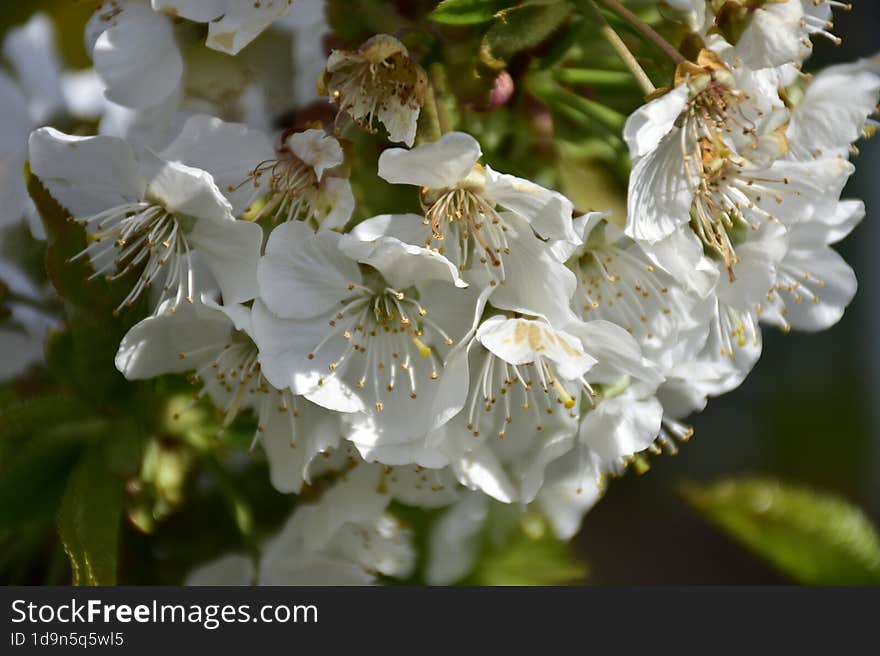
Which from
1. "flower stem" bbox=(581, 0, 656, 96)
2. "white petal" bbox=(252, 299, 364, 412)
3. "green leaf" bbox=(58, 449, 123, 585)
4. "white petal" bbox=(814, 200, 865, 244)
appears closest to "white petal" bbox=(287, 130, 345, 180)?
"white petal" bbox=(252, 299, 364, 412)

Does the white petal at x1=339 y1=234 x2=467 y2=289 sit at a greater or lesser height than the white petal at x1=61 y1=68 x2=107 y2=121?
greater

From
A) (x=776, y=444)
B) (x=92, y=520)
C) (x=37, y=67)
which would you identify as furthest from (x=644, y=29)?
(x=776, y=444)

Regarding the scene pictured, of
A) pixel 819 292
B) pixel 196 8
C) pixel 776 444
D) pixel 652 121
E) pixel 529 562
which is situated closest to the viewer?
pixel 652 121

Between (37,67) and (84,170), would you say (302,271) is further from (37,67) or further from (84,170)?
(37,67)

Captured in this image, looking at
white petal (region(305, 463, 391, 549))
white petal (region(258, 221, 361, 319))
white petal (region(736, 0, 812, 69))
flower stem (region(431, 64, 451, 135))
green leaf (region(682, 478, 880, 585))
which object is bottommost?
green leaf (region(682, 478, 880, 585))

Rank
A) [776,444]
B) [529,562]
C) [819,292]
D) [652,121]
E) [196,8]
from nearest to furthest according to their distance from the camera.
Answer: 1. [652,121]
2. [196,8]
3. [819,292]
4. [529,562]
5. [776,444]

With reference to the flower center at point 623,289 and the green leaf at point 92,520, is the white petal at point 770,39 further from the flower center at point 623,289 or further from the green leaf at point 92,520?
the green leaf at point 92,520

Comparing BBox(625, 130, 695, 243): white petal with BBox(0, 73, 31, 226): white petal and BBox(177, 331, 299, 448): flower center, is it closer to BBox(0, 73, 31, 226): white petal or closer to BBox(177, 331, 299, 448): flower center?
BBox(177, 331, 299, 448): flower center

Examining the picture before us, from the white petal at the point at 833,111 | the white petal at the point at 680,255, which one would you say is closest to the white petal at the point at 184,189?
the white petal at the point at 680,255
